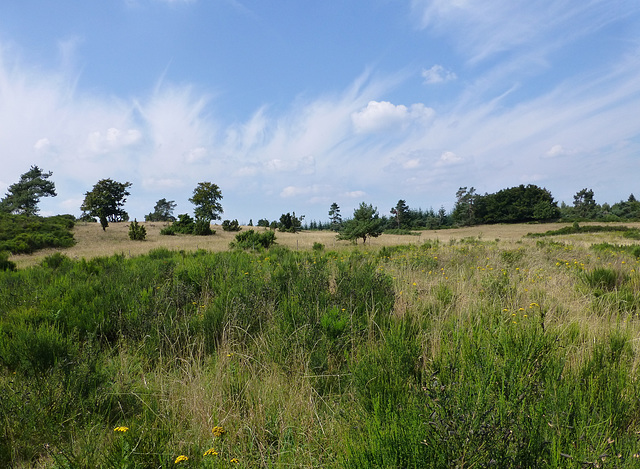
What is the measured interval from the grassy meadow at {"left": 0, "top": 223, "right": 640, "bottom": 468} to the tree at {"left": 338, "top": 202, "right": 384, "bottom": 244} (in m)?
23.4

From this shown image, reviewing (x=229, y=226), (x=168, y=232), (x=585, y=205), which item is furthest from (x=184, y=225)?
(x=585, y=205)

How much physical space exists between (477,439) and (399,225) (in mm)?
75299

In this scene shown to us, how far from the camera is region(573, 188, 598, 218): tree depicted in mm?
68488

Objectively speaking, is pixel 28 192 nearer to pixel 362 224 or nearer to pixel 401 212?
pixel 362 224

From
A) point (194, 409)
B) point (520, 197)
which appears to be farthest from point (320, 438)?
point (520, 197)

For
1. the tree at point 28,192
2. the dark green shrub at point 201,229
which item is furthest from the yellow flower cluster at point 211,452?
the tree at point 28,192

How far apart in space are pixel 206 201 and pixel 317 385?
5773 centimetres

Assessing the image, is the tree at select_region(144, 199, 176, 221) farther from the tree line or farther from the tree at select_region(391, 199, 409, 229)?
the tree at select_region(391, 199, 409, 229)

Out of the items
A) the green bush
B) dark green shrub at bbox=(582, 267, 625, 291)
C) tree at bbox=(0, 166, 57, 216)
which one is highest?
tree at bbox=(0, 166, 57, 216)

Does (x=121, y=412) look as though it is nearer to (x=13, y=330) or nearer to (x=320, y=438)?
(x=320, y=438)

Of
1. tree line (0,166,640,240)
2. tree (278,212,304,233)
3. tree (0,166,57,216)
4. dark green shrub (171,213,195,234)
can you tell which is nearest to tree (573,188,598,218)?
tree line (0,166,640,240)

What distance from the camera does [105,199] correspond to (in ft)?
143

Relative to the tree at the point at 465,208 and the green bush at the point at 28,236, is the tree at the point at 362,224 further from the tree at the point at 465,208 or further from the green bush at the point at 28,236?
the tree at the point at 465,208

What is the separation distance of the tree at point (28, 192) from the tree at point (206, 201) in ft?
67.3
